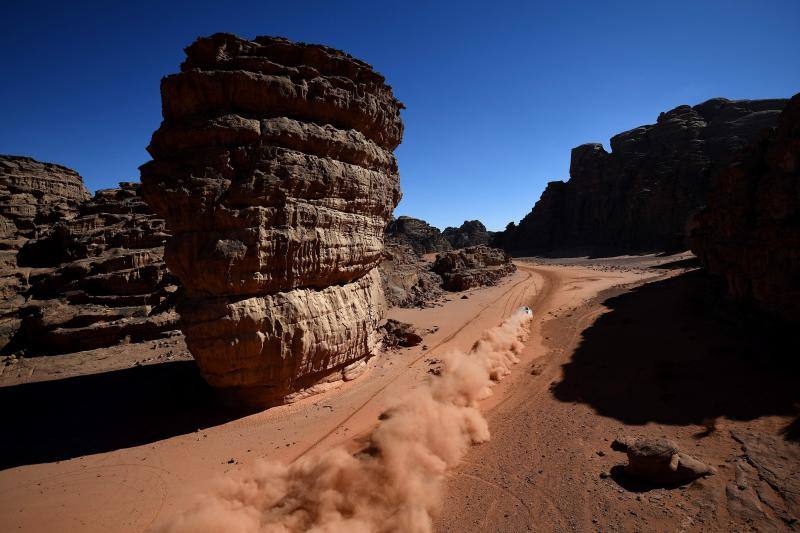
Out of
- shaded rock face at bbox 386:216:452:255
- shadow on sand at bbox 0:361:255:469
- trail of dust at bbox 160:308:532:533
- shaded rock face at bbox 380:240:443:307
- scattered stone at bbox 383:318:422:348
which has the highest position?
shaded rock face at bbox 386:216:452:255

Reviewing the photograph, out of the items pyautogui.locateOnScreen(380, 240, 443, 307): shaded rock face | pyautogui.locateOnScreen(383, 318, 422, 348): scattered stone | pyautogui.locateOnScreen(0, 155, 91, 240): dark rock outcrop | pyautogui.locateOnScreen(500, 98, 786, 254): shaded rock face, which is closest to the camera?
pyautogui.locateOnScreen(383, 318, 422, 348): scattered stone

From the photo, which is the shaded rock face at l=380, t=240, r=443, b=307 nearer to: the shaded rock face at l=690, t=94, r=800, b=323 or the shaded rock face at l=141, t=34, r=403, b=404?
the shaded rock face at l=141, t=34, r=403, b=404

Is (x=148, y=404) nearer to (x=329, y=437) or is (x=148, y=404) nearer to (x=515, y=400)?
(x=329, y=437)

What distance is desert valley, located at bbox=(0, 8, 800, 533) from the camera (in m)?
7.32

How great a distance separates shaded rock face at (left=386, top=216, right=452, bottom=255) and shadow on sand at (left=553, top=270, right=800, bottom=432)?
181ft

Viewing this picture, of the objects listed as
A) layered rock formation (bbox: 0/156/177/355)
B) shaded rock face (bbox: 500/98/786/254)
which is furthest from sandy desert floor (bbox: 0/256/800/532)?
shaded rock face (bbox: 500/98/786/254)

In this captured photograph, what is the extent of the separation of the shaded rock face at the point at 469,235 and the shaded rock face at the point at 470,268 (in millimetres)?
50533

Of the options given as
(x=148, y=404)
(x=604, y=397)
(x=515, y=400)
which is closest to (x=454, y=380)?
(x=515, y=400)

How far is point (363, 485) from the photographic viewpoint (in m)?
7.85

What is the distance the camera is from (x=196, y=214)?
10.7 metres

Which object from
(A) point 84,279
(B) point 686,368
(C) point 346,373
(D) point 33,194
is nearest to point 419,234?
(D) point 33,194

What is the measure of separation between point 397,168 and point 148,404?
13135 mm

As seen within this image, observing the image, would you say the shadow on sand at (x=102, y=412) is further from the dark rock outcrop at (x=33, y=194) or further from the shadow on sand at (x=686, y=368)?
the dark rock outcrop at (x=33, y=194)

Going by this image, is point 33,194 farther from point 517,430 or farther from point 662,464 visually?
point 662,464
